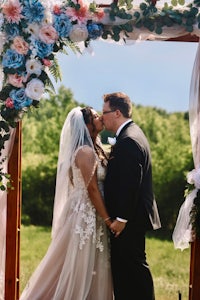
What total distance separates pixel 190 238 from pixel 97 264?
0.78m

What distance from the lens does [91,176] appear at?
16.9ft

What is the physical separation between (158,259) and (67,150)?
512 centimetres

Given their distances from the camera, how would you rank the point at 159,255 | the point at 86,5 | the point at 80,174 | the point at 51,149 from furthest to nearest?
the point at 51,149
the point at 159,255
the point at 80,174
the point at 86,5

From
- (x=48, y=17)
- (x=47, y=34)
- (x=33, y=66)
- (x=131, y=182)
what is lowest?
(x=131, y=182)

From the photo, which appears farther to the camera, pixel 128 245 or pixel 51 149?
pixel 51 149

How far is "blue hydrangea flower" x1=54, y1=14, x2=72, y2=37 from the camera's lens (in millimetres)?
4871

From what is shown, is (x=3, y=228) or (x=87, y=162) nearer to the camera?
(x=87, y=162)

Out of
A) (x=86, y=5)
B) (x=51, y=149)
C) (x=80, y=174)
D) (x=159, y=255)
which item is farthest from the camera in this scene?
(x=51, y=149)

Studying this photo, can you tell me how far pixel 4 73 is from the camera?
4.93 m

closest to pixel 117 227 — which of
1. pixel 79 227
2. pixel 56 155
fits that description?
pixel 79 227

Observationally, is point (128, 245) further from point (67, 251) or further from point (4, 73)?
point (4, 73)

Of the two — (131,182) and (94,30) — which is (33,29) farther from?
(131,182)

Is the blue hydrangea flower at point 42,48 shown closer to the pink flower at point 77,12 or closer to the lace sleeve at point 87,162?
the pink flower at point 77,12

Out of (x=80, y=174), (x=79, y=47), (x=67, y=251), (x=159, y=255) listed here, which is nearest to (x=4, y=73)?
(x=79, y=47)
